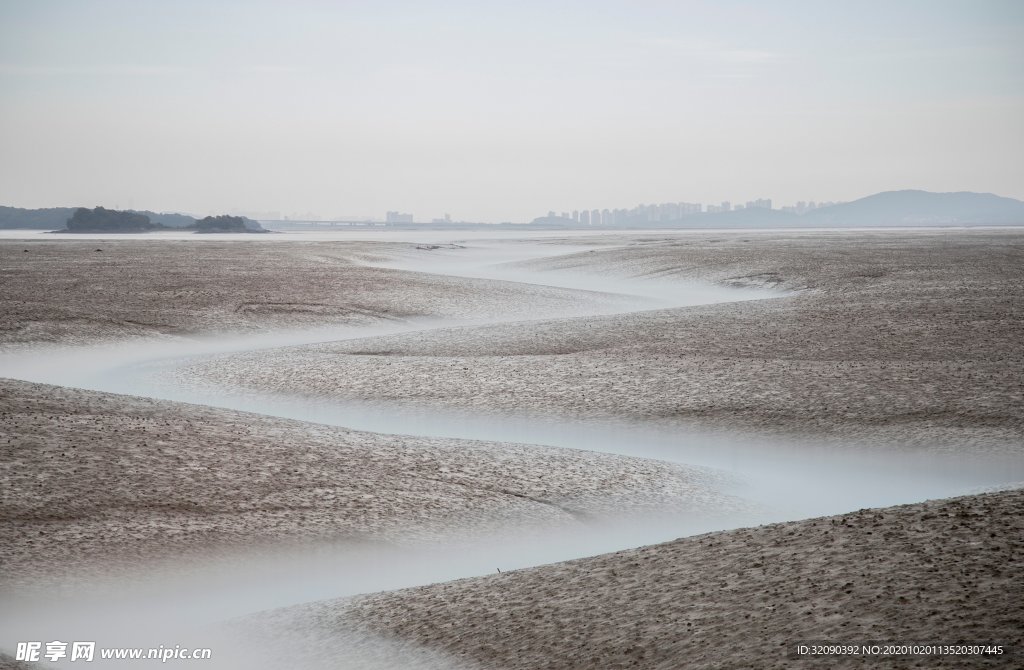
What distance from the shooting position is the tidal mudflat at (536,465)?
9352 mm

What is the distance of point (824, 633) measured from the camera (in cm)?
825

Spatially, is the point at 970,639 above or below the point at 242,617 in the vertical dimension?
above

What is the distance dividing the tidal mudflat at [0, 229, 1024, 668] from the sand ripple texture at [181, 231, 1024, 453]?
4.7 inches

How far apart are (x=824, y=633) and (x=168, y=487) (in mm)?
9999

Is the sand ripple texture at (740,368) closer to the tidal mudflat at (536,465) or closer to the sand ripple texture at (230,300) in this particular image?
the tidal mudflat at (536,465)

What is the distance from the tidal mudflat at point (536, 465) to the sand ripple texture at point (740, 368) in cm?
12

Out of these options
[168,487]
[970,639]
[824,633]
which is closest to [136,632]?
[168,487]

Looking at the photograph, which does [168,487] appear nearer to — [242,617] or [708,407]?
[242,617]

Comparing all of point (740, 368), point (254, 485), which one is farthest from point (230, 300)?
point (254, 485)

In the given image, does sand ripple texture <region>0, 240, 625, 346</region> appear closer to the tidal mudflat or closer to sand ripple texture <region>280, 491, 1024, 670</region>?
the tidal mudflat

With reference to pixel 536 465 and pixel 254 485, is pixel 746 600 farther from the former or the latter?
pixel 254 485

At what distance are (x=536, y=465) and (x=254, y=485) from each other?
5.00m

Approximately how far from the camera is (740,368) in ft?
82.0

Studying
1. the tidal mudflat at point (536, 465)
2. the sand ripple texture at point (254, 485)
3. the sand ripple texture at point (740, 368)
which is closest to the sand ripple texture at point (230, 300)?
the tidal mudflat at point (536, 465)
